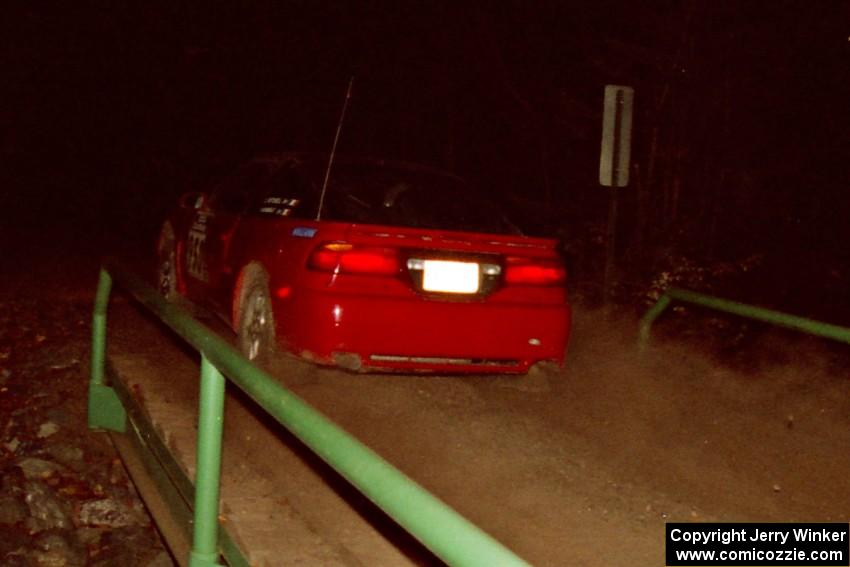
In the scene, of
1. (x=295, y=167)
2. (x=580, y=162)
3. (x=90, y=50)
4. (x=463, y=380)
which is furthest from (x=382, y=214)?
(x=90, y=50)

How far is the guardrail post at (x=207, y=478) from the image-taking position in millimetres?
3504

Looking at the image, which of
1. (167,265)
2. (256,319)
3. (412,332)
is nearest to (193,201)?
(167,265)

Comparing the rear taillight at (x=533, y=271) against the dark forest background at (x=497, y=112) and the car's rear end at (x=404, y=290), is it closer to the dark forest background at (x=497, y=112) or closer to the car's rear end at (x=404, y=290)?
the car's rear end at (x=404, y=290)

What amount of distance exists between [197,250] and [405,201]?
7.49ft

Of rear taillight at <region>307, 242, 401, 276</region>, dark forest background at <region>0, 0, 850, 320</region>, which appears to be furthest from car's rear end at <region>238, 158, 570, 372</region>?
dark forest background at <region>0, 0, 850, 320</region>

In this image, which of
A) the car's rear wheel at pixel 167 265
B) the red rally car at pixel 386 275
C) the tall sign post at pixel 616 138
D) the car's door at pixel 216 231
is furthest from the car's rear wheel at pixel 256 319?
the tall sign post at pixel 616 138

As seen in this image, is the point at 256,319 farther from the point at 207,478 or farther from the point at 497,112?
the point at 497,112

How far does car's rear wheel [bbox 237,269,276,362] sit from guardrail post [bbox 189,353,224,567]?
306cm

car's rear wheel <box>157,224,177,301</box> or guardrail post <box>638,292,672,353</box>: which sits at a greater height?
car's rear wheel <box>157,224,177,301</box>

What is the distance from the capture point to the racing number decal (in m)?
8.28

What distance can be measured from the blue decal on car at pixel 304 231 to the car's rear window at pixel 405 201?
12.9 inches

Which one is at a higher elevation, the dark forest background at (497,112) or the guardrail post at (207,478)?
the dark forest background at (497,112)

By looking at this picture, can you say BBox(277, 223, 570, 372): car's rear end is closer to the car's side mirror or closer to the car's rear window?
the car's rear window

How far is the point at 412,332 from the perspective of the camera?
20.5ft
